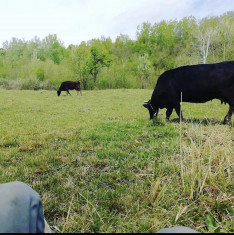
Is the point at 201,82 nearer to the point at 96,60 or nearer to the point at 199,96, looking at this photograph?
the point at 199,96

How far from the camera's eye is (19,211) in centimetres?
114

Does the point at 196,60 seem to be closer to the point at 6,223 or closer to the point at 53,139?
the point at 53,139

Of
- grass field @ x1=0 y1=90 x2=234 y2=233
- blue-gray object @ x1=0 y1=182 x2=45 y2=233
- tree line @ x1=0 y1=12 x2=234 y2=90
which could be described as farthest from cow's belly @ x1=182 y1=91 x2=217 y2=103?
tree line @ x1=0 y1=12 x2=234 y2=90

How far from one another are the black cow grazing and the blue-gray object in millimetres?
6033

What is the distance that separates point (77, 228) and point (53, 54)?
61.0m

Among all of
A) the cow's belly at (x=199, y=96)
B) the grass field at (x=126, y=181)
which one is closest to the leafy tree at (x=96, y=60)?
the cow's belly at (x=199, y=96)

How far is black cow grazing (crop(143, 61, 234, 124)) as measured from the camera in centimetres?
650

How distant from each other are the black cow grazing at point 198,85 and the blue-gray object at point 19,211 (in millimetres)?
6033

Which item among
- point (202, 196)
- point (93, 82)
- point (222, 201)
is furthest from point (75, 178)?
point (93, 82)

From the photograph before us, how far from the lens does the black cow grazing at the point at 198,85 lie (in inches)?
256

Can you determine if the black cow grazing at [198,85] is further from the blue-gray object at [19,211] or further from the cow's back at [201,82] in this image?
the blue-gray object at [19,211]

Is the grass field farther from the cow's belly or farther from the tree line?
the tree line

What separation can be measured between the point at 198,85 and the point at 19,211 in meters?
6.50

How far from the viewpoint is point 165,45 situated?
54094 millimetres
